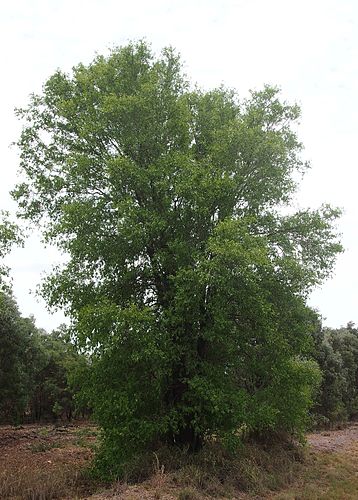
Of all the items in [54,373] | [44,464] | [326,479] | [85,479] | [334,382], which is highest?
[54,373]

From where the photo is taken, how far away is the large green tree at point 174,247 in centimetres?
1217

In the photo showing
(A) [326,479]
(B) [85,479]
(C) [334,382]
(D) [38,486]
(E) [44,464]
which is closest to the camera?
(D) [38,486]

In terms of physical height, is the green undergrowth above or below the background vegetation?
below

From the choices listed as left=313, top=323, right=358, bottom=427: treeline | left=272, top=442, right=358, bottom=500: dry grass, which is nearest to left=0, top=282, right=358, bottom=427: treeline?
left=313, top=323, right=358, bottom=427: treeline

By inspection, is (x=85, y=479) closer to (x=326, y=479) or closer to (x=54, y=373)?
(x=326, y=479)

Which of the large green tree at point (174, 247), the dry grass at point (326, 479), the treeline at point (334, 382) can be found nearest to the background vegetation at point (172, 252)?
the large green tree at point (174, 247)

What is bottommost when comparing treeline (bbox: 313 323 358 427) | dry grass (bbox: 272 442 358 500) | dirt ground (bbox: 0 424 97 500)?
dry grass (bbox: 272 442 358 500)

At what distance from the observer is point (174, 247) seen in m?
13.1

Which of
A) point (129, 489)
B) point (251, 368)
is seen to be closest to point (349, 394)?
point (251, 368)

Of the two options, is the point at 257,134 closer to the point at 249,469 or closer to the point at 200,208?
the point at 200,208

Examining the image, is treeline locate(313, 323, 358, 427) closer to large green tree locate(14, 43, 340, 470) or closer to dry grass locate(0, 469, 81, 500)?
large green tree locate(14, 43, 340, 470)

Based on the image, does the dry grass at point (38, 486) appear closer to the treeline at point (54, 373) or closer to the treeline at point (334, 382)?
the treeline at point (54, 373)

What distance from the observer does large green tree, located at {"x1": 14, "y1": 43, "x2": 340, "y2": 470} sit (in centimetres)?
1217

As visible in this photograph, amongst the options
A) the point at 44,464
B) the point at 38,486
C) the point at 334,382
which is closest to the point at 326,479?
the point at 38,486
